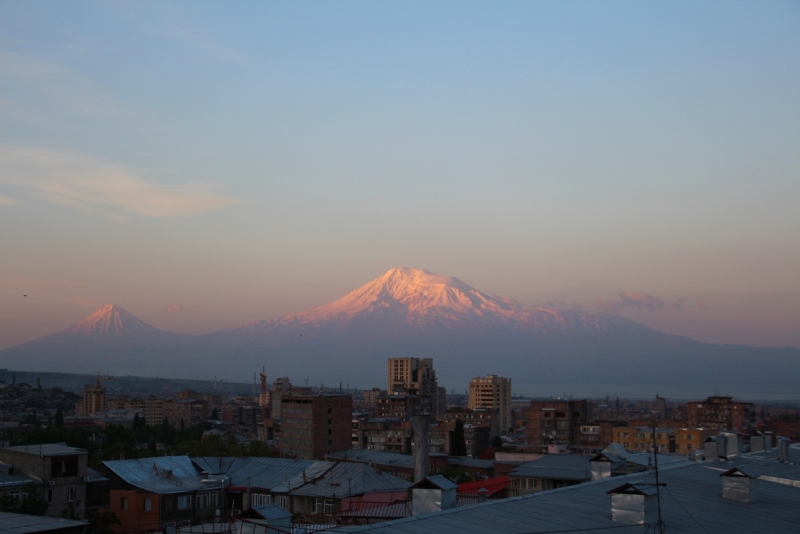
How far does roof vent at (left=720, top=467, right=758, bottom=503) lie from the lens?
13.8 m

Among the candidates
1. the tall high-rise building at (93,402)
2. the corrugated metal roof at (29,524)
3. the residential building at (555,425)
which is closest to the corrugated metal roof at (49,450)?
the corrugated metal roof at (29,524)

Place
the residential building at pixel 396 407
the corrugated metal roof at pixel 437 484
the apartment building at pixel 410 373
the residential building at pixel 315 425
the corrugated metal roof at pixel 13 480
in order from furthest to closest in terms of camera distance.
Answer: the apartment building at pixel 410 373 < the residential building at pixel 396 407 < the residential building at pixel 315 425 < the corrugated metal roof at pixel 13 480 < the corrugated metal roof at pixel 437 484

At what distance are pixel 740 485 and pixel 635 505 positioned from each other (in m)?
3.42

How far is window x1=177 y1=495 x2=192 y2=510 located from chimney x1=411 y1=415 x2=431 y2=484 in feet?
45.3

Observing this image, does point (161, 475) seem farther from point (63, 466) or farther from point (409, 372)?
point (409, 372)

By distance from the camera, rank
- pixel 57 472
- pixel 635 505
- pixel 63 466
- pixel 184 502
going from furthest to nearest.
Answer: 1. pixel 184 502
2. pixel 63 466
3. pixel 57 472
4. pixel 635 505

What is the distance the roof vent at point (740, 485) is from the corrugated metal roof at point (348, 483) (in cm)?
1556

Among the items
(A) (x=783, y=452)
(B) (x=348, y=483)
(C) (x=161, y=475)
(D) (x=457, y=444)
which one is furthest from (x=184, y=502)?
(D) (x=457, y=444)

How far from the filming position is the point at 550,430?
2766 inches

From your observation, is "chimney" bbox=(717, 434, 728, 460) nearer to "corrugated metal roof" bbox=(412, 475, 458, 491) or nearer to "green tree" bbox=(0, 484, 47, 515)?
"corrugated metal roof" bbox=(412, 475, 458, 491)

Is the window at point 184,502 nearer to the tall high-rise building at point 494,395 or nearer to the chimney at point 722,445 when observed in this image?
the chimney at point 722,445

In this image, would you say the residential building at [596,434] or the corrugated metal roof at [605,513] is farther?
the residential building at [596,434]

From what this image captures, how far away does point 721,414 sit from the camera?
83188 mm

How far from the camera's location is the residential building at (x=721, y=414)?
81.3 metres
